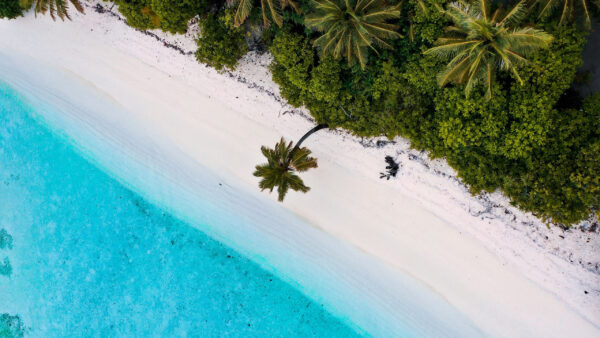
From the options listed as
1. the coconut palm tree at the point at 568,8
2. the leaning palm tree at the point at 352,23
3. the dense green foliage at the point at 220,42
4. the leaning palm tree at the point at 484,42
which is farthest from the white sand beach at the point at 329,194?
the coconut palm tree at the point at 568,8

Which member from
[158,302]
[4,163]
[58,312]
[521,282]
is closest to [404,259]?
[521,282]

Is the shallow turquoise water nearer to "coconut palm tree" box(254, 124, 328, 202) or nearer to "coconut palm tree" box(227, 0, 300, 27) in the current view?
"coconut palm tree" box(254, 124, 328, 202)

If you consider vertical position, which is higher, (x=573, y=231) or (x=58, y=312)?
(x=573, y=231)

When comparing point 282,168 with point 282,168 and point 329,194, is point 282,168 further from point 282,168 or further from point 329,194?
point 329,194

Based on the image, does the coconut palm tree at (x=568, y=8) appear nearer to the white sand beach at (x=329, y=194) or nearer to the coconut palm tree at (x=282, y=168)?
the white sand beach at (x=329, y=194)

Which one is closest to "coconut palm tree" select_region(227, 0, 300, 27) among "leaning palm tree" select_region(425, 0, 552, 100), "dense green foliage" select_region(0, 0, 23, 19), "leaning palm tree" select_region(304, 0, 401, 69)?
"leaning palm tree" select_region(304, 0, 401, 69)

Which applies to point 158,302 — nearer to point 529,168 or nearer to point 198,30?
point 198,30

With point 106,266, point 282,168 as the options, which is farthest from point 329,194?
point 106,266
